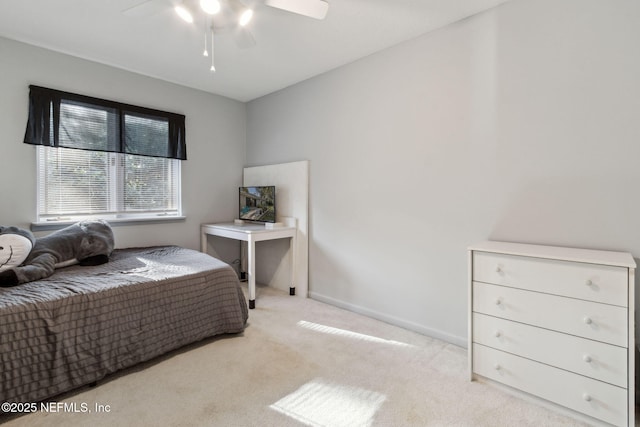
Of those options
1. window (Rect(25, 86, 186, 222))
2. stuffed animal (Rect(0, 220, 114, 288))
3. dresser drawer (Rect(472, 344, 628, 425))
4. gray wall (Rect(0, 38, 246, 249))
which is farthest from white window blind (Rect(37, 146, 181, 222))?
dresser drawer (Rect(472, 344, 628, 425))

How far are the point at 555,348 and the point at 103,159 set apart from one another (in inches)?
156

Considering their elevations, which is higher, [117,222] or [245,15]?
[245,15]

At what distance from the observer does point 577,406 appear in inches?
61.8

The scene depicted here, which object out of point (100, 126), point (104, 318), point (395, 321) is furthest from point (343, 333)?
point (100, 126)

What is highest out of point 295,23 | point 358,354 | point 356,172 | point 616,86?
point 295,23

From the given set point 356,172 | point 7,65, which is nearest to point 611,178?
point 356,172

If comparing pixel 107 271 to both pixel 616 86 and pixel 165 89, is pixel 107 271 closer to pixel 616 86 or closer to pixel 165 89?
pixel 165 89

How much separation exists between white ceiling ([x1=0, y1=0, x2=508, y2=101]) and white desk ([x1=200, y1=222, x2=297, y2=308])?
64.5 inches

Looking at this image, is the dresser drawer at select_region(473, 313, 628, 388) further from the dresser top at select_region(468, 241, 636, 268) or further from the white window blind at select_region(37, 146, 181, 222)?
the white window blind at select_region(37, 146, 181, 222)

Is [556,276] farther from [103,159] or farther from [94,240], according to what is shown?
[103,159]

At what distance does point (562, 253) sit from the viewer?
65.7 inches

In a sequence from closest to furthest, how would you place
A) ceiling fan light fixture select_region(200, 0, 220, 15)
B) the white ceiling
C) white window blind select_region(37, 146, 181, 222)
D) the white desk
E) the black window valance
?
1. ceiling fan light fixture select_region(200, 0, 220, 15)
2. the white ceiling
3. the black window valance
4. white window blind select_region(37, 146, 181, 222)
5. the white desk

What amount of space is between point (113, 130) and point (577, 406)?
4.14 metres

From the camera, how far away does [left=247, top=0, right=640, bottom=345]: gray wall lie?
1769 millimetres
